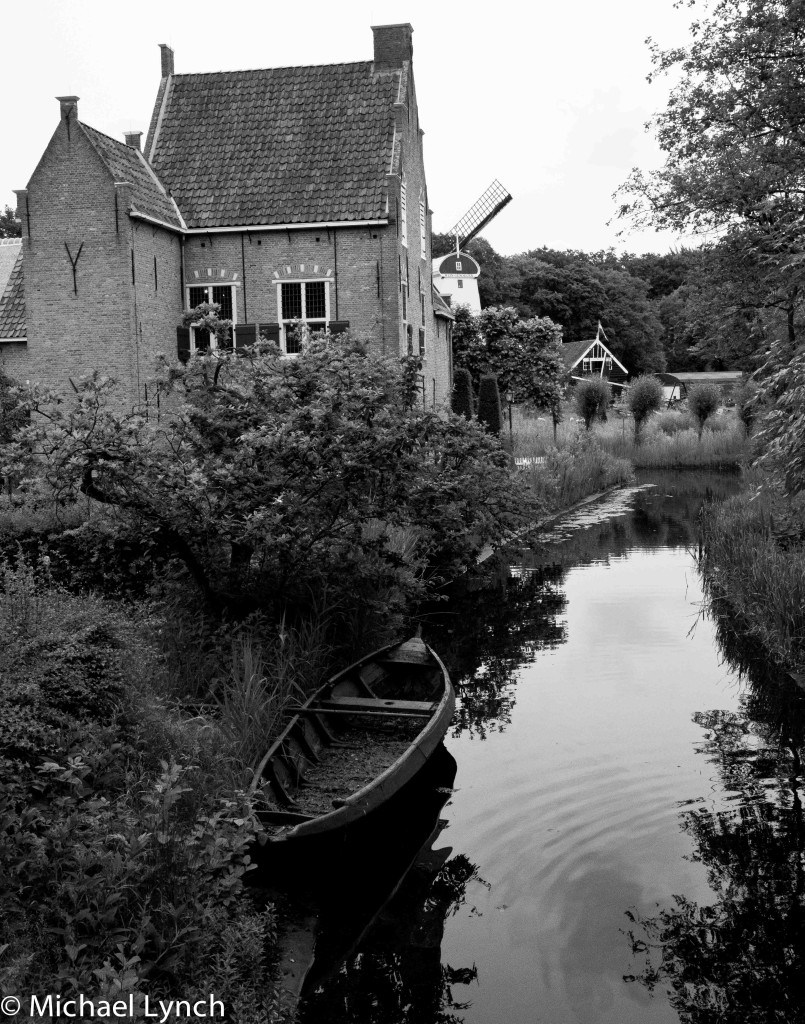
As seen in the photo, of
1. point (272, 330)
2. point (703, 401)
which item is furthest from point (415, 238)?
point (703, 401)

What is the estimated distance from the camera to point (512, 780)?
8.48m

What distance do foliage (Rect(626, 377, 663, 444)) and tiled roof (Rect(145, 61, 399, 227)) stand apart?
1932cm

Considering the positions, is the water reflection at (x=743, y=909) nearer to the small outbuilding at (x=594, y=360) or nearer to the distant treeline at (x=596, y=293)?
the distant treeline at (x=596, y=293)

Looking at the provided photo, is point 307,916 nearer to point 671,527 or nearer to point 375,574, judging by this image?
point 375,574

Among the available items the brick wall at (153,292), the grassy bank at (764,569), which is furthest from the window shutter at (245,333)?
the grassy bank at (764,569)

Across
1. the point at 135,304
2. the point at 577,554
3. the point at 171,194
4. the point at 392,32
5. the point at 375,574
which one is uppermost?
the point at 392,32

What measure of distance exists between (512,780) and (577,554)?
41.3ft

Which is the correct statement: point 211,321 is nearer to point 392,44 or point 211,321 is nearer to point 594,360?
point 392,44

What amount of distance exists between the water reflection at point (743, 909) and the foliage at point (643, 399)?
34018 mm

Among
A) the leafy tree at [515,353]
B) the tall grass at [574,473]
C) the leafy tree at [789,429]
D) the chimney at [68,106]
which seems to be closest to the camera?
the leafy tree at [789,429]

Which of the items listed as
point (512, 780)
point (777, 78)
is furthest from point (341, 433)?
point (777, 78)

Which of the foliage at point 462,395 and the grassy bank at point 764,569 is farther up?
the foliage at point 462,395

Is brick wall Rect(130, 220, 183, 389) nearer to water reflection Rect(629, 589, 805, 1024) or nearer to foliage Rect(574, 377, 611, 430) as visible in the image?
water reflection Rect(629, 589, 805, 1024)

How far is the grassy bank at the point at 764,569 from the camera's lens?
11.2m
